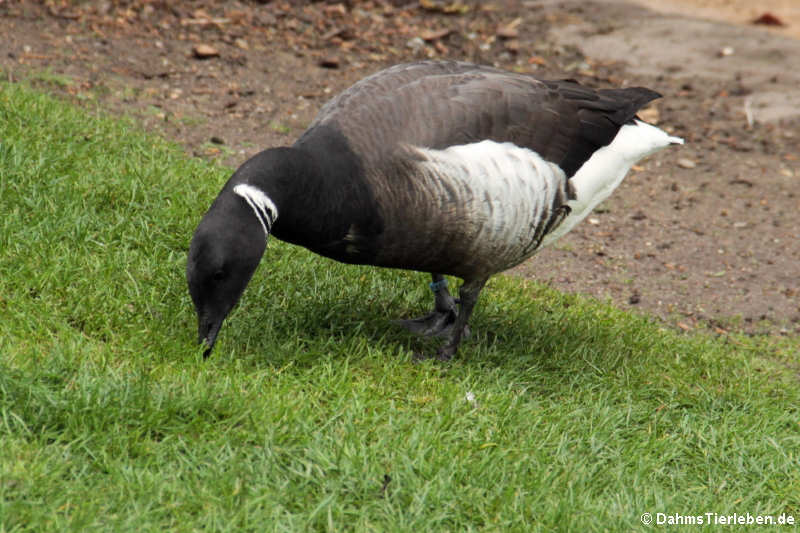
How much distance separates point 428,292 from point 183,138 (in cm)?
276

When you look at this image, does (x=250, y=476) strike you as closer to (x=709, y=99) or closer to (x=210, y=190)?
(x=210, y=190)

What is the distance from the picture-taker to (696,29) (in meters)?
10.9

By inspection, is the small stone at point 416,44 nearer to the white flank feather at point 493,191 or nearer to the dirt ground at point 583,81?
the dirt ground at point 583,81

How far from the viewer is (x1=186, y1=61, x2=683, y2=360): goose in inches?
155

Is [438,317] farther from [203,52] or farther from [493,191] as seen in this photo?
[203,52]

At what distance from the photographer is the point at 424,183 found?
14.0ft


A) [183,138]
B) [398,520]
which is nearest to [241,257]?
[398,520]

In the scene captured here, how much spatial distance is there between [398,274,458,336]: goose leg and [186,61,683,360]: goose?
0.96 feet

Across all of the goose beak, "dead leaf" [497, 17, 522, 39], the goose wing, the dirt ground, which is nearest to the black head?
the goose beak

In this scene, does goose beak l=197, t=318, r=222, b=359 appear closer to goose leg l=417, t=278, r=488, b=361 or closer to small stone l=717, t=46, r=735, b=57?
goose leg l=417, t=278, r=488, b=361

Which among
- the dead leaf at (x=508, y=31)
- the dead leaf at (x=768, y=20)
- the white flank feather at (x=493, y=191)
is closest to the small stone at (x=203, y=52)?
the dead leaf at (x=508, y=31)

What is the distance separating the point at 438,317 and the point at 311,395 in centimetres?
139

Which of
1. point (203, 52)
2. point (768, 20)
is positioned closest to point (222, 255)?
point (203, 52)

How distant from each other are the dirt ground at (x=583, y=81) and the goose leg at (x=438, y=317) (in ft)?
3.98
